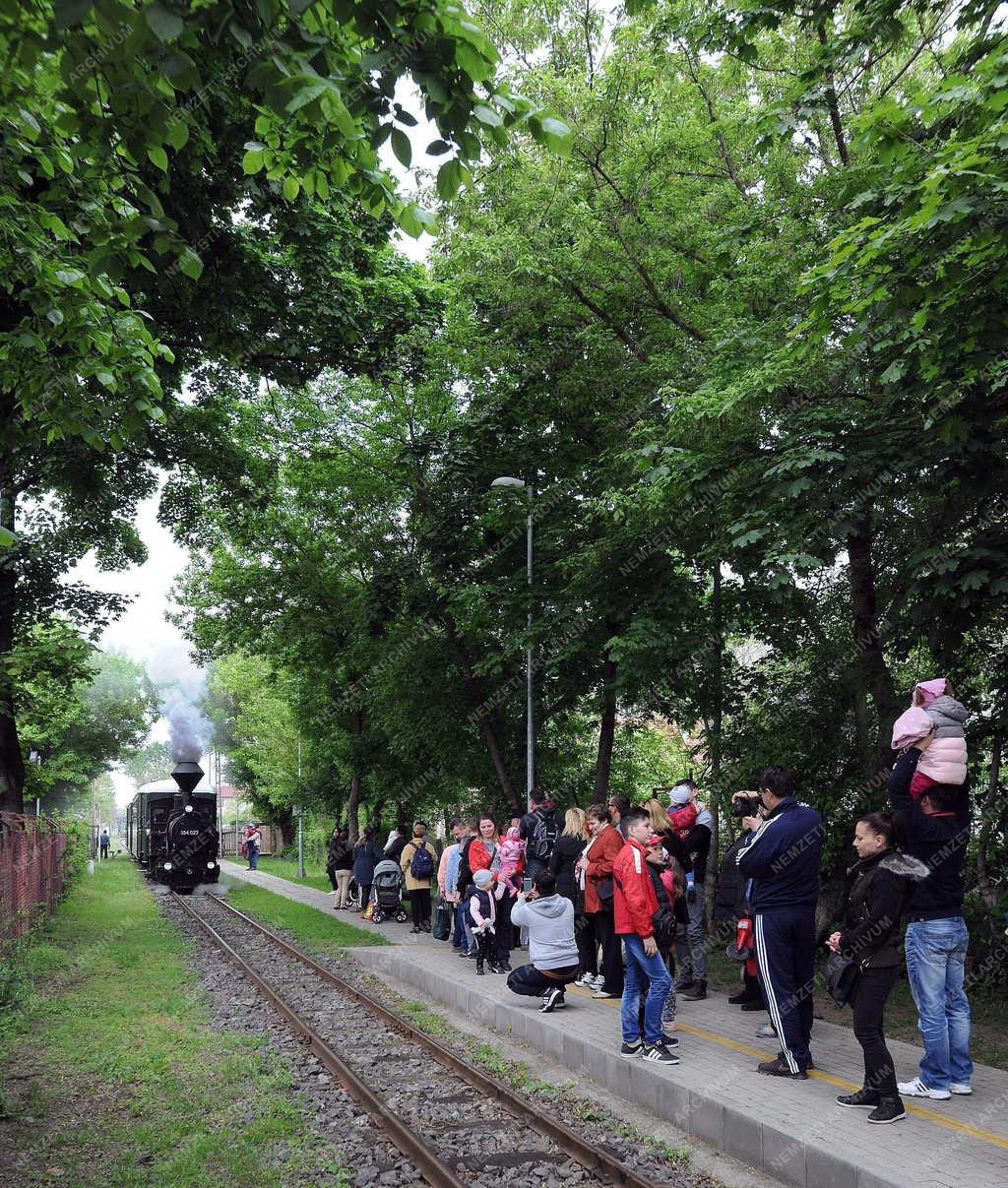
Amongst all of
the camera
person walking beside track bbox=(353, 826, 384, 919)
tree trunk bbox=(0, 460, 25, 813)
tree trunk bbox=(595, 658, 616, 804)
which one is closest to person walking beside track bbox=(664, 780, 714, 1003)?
the camera

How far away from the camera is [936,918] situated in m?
6.44

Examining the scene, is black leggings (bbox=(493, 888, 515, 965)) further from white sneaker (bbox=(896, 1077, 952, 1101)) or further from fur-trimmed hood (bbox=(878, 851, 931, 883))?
fur-trimmed hood (bbox=(878, 851, 931, 883))

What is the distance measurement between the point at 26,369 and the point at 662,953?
6555 millimetres

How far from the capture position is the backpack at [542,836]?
12711mm

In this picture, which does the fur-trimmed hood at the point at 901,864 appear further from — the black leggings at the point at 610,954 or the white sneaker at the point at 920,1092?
the black leggings at the point at 610,954

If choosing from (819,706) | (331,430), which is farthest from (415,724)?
(819,706)

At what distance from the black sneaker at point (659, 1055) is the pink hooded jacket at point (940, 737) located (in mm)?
2946

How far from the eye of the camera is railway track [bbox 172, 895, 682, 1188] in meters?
6.35

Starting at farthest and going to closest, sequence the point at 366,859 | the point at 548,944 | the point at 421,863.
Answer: the point at 366,859 < the point at 421,863 < the point at 548,944

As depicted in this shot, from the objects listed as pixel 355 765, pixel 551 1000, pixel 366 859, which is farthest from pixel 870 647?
pixel 355 765

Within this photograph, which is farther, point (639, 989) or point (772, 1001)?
point (639, 989)

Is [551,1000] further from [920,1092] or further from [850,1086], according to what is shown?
[920,1092]

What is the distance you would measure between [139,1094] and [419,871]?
9.74 metres

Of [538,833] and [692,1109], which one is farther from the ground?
[538,833]
